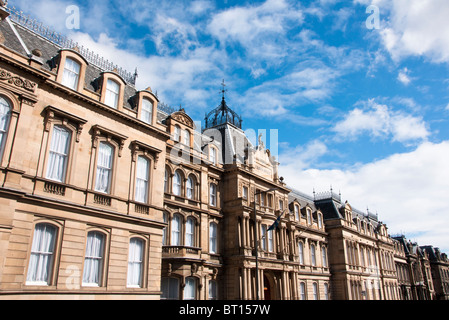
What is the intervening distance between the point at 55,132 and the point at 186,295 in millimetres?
15393

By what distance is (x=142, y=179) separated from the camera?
23.0m

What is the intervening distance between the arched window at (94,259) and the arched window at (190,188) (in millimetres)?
11739

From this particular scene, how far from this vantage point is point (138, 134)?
76.2 feet

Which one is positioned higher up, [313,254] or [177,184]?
[177,184]

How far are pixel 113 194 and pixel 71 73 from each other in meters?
7.28

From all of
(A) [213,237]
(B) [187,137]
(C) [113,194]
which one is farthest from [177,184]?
(C) [113,194]

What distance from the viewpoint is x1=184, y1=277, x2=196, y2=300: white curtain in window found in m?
27.1

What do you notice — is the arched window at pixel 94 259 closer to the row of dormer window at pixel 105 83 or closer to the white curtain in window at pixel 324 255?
the row of dormer window at pixel 105 83

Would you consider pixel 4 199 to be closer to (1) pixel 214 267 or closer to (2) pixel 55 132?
(2) pixel 55 132

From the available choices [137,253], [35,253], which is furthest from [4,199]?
[137,253]

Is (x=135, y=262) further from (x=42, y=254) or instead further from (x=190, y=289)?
(x=190, y=289)
